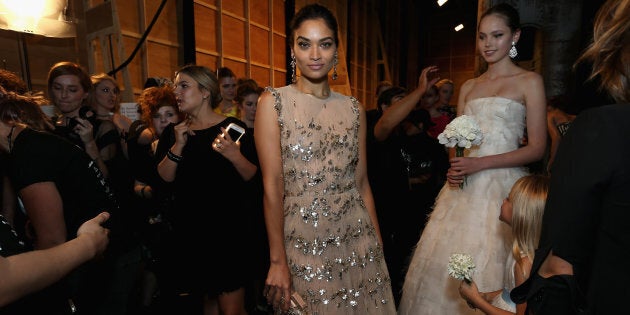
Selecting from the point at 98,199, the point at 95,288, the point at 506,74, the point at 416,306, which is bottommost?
the point at 416,306

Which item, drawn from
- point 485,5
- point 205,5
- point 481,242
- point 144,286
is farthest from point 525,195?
point 205,5

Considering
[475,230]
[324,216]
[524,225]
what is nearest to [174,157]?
[324,216]

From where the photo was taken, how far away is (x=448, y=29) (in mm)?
17234

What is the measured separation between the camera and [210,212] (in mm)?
2436

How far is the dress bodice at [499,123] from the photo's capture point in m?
2.28

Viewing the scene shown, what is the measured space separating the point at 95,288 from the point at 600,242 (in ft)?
8.02

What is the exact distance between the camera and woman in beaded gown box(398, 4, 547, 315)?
7.14 ft

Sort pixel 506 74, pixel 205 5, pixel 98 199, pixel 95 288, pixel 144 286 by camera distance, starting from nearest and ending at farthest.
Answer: pixel 98 199, pixel 95 288, pixel 506 74, pixel 144 286, pixel 205 5

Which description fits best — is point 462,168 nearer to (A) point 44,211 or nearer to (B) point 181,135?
(B) point 181,135

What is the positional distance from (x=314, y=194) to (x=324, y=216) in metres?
0.12

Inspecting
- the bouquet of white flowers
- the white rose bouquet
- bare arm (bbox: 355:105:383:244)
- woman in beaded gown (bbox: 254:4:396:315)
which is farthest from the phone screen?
the bouquet of white flowers

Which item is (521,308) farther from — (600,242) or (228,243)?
(228,243)

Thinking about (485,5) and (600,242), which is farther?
(485,5)

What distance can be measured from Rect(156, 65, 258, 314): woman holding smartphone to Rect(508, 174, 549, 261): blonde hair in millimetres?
1607
